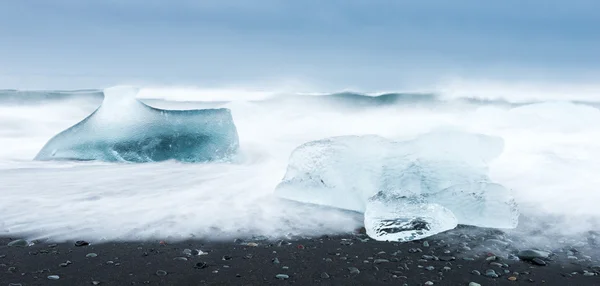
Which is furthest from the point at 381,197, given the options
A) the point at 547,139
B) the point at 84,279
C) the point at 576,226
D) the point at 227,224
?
the point at 547,139

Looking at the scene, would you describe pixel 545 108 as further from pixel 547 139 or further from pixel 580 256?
pixel 580 256

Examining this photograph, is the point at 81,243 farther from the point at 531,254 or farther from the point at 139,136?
the point at 139,136

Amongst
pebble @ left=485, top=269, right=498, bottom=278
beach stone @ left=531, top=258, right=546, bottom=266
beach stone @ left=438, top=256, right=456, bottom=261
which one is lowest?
beach stone @ left=438, top=256, right=456, bottom=261

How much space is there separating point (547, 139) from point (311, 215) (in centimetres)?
567

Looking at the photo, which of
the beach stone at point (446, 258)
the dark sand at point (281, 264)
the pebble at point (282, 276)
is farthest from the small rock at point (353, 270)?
the beach stone at point (446, 258)

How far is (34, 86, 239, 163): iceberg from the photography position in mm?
6590

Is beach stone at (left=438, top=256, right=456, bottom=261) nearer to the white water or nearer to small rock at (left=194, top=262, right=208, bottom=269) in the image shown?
the white water

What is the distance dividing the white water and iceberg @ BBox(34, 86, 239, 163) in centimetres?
30

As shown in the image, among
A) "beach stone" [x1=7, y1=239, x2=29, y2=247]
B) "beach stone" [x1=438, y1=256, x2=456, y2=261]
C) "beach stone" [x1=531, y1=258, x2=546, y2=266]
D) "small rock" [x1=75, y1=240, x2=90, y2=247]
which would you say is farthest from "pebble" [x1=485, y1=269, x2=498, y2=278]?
"beach stone" [x1=7, y1=239, x2=29, y2=247]

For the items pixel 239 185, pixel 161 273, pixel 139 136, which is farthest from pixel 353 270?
pixel 139 136

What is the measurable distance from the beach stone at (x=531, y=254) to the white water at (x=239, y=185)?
724mm

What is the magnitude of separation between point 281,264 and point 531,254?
1.53m

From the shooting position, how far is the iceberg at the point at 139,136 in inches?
259

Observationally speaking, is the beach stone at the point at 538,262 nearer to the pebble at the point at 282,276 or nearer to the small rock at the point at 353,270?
the small rock at the point at 353,270
